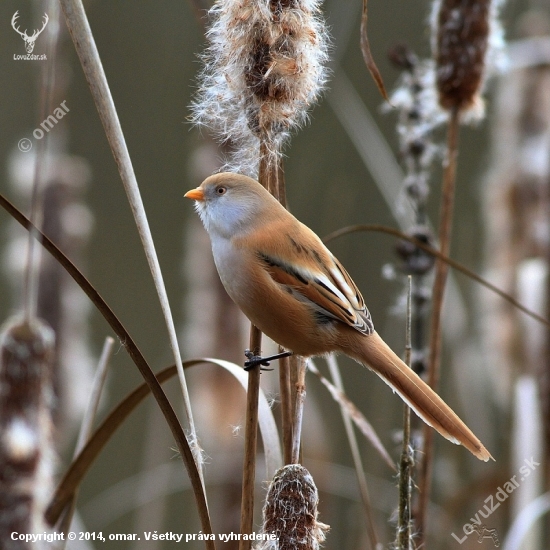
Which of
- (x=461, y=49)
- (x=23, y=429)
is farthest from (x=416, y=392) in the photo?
(x=461, y=49)

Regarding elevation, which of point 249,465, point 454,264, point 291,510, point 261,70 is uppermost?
point 261,70

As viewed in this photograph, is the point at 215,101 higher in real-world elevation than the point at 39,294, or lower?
lower

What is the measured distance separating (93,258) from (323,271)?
4.48 meters

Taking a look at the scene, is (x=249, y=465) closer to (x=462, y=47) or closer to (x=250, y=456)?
(x=250, y=456)

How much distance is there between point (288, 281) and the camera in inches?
86.3

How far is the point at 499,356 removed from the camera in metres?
3.34

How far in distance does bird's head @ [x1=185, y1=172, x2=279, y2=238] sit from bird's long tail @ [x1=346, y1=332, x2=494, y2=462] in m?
0.47

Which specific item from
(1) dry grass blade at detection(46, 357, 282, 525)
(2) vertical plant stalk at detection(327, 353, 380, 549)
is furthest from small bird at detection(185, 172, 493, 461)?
(1) dry grass blade at detection(46, 357, 282, 525)

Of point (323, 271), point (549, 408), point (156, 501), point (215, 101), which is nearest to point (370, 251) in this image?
point (549, 408)

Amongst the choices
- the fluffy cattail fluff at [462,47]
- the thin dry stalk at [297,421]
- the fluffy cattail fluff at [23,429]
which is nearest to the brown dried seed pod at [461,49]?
the fluffy cattail fluff at [462,47]

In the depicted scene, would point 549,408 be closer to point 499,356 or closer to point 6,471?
point 499,356

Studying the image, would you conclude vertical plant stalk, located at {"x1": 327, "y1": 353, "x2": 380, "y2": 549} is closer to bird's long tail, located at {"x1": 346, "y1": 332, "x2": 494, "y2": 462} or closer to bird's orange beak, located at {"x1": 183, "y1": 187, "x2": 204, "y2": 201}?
bird's long tail, located at {"x1": 346, "y1": 332, "x2": 494, "y2": 462}

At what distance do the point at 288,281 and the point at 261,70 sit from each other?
630 millimetres

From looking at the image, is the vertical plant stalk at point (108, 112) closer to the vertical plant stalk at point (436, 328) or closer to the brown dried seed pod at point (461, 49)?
the vertical plant stalk at point (436, 328)
